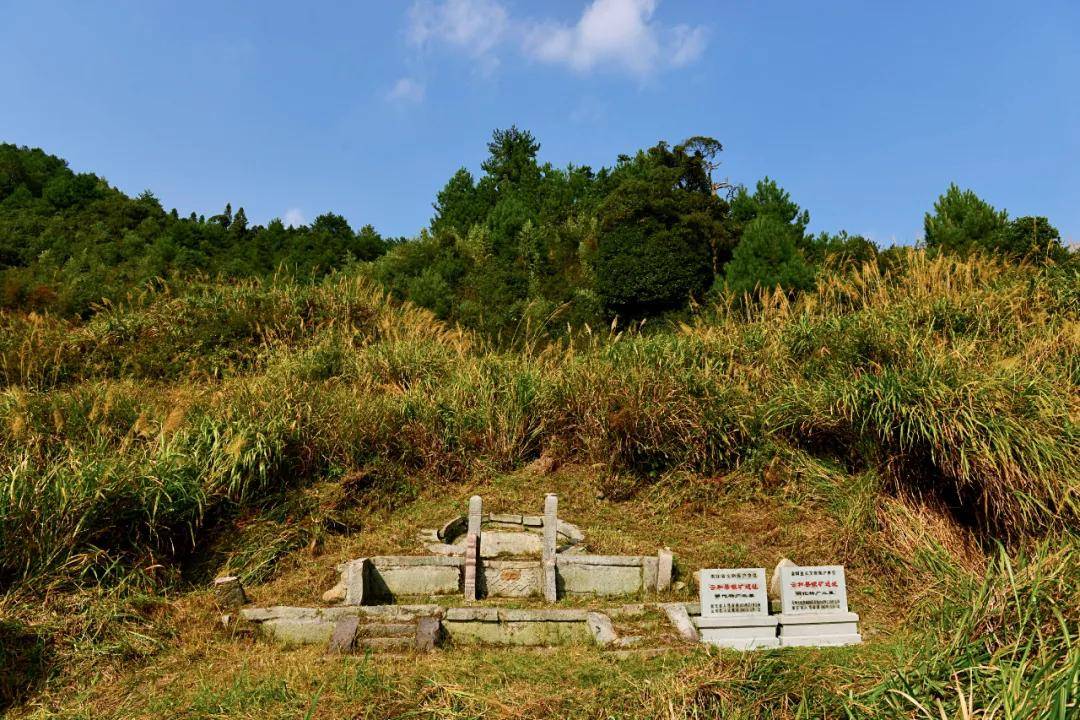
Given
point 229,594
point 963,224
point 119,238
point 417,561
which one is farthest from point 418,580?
point 119,238

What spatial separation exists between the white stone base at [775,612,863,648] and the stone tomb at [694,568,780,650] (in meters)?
0.08

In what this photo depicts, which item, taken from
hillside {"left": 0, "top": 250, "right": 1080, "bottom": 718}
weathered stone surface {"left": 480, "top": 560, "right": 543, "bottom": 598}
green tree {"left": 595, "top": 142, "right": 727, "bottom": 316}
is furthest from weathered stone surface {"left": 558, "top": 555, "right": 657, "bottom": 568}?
green tree {"left": 595, "top": 142, "right": 727, "bottom": 316}

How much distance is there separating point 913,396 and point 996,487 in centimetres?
79

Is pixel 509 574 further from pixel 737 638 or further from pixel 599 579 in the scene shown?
pixel 737 638

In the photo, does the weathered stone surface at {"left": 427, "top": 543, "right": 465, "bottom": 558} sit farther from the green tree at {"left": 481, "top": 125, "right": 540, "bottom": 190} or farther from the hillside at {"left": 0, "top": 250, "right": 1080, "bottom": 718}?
the green tree at {"left": 481, "top": 125, "right": 540, "bottom": 190}

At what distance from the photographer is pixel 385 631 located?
3.86m

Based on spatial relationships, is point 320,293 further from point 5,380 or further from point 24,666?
point 24,666

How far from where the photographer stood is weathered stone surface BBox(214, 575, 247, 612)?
431cm

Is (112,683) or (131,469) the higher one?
(131,469)

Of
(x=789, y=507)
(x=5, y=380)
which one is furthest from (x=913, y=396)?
(x=5, y=380)

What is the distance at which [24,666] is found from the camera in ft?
11.6

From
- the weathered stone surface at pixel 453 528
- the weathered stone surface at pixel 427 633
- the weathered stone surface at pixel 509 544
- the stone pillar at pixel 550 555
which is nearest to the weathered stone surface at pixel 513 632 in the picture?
the weathered stone surface at pixel 427 633

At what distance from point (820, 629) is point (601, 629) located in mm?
1350

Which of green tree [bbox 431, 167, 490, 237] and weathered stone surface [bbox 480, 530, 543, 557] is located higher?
green tree [bbox 431, 167, 490, 237]
